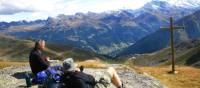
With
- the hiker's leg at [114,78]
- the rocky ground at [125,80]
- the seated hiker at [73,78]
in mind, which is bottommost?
the rocky ground at [125,80]

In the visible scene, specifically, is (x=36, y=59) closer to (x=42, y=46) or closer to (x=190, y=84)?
(x=42, y=46)

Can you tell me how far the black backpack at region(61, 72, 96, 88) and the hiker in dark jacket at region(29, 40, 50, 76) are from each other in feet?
19.1

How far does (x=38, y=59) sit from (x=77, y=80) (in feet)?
23.0

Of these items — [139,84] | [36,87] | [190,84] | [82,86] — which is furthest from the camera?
[190,84]

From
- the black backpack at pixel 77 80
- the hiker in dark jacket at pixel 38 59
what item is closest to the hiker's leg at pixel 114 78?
the black backpack at pixel 77 80

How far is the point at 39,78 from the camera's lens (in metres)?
24.1

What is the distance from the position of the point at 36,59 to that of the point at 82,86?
283 inches

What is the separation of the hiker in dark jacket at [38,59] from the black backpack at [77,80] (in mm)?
5809

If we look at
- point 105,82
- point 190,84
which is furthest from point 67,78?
point 190,84

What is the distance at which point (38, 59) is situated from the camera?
2344 cm

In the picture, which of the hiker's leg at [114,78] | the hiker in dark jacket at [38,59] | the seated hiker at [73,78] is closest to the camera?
the seated hiker at [73,78]

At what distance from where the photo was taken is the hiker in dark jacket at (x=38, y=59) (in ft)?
75.1

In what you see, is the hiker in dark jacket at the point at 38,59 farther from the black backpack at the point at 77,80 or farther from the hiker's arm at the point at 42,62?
the black backpack at the point at 77,80

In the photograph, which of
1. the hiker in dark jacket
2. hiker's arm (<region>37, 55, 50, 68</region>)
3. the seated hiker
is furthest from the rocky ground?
the seated hiker
